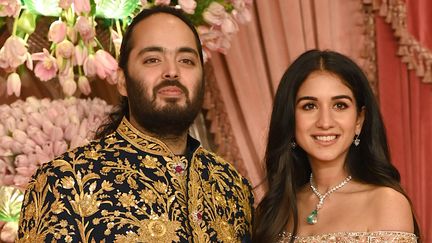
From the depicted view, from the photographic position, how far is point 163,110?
2391mm

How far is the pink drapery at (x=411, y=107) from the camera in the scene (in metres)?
3.47

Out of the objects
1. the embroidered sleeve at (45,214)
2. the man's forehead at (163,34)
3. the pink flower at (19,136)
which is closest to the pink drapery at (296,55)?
the man's forehead at (163,34)

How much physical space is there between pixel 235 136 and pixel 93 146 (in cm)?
121

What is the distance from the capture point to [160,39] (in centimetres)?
248

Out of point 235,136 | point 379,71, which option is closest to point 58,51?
point 235,136

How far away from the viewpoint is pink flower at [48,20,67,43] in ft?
8.13

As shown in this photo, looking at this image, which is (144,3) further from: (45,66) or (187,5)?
(45,66)

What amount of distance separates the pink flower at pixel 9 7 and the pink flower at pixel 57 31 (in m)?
0.10

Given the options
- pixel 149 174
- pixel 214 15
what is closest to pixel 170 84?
pixel 149 174

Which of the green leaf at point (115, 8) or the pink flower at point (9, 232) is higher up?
the green leaf at point (115, 8)

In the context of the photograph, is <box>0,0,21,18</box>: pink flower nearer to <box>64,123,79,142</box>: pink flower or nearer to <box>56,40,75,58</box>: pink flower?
<box>56,40,75,58</box>: pink flower

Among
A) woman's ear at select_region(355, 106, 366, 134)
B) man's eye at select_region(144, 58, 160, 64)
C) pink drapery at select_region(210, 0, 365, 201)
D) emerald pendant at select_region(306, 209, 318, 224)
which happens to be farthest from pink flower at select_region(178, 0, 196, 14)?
pink drapery at select_region(210, 0, 365, 201)

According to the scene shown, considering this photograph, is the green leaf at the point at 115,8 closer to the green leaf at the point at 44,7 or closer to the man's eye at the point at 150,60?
the green leaf at the point at 44,7

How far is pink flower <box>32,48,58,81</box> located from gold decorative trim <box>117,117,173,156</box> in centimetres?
26
